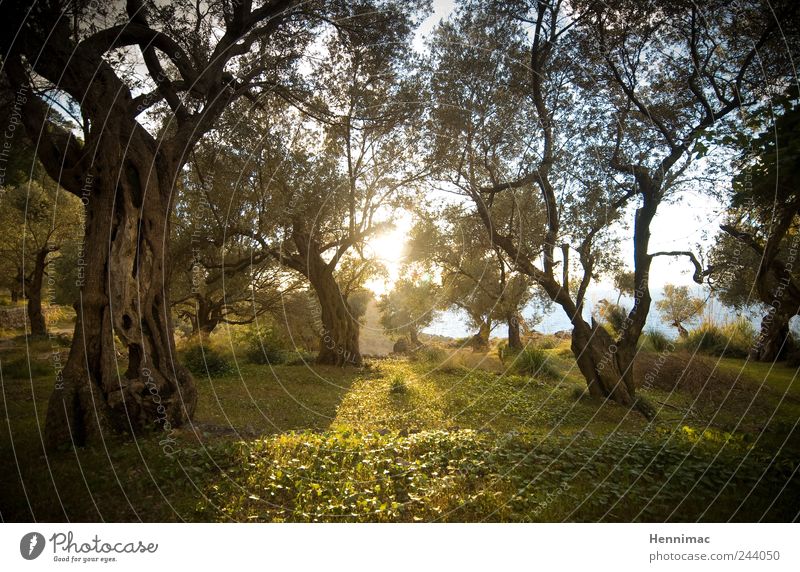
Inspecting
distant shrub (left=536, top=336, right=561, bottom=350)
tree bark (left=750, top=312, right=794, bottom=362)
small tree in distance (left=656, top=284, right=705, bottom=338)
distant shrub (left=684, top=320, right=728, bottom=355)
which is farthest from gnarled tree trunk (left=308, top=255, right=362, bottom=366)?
distant shrub (left=684, top=320, right=728, bottom=355)

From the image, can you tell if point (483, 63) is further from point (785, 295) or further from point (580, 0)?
point (785, 295)

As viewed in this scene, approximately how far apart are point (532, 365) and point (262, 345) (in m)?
12.7

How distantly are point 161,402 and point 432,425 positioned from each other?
606cm

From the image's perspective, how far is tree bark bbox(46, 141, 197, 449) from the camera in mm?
6973

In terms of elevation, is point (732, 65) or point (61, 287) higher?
point (732, 65)

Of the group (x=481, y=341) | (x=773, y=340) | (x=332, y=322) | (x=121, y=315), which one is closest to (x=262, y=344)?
(x=332, y=322)

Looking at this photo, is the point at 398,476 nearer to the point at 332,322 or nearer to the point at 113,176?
the point at 113,176

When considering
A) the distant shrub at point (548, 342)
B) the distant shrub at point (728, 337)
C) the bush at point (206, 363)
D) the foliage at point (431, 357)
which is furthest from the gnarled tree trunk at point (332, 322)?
the distant shrub at point (728, 337)

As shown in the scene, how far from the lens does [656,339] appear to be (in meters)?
21.0

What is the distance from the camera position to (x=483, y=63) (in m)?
13.1

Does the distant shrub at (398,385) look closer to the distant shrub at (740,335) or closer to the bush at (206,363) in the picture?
the bush at (206,363)

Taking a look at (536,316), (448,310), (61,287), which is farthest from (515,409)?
(61,287)

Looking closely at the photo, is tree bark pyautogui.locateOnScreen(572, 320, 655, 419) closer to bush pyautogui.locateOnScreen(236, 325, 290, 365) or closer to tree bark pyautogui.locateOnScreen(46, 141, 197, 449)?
tree bark pyautogui.locateOnScreen(46, 141, 197, 449)

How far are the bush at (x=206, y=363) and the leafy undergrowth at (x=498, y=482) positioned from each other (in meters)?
10.4
